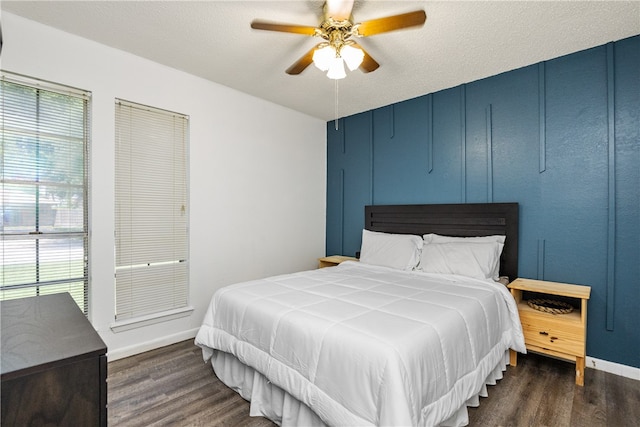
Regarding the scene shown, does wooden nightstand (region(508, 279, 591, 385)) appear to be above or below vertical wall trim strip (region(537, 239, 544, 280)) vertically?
below

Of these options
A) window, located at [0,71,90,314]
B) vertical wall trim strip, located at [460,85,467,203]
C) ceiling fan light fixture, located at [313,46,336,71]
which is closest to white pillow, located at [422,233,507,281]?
vertical wall trim strip, located at [460,85,467,203]

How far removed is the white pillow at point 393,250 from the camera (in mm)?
3197

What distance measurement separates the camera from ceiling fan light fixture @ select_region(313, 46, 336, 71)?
6.84 ft

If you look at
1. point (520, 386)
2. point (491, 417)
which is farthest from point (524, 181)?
point (491, 417)

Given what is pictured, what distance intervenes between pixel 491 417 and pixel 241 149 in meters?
3.28

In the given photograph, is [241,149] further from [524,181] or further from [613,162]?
[613,162]

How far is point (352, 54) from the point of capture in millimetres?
2094

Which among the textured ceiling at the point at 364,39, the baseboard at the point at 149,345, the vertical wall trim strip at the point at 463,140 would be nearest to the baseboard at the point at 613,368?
the vertical wall trim strip at the point at 463,140

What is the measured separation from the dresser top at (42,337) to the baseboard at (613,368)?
135 inches

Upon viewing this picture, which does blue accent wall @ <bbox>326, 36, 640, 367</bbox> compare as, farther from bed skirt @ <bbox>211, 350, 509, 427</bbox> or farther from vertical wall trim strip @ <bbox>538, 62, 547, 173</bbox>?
bed skirt @ <bbox>211, 350, 509, 427</bbox>

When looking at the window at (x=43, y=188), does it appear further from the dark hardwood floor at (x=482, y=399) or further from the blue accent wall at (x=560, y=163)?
the blue accent wall at (x=560, y=163)

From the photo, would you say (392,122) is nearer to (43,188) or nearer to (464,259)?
(464,259)

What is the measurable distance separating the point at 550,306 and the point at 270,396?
2.30m

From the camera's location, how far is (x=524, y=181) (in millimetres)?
2957
